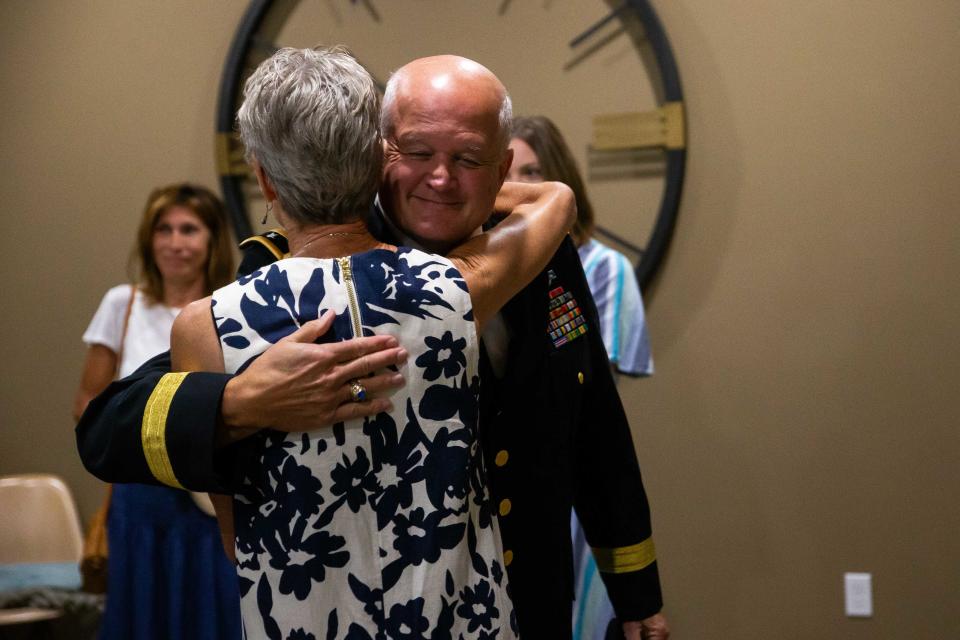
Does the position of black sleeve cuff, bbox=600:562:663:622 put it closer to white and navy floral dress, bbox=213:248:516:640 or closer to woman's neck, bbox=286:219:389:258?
white and navy floral dress, bbox=213:248:516:640

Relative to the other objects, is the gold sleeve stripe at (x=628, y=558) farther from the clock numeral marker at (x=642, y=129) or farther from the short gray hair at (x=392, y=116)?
the clock numeral marker at (x=642, y=129)

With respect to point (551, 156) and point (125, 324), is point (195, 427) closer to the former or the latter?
point (551, 156)

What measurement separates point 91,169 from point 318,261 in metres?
2.53

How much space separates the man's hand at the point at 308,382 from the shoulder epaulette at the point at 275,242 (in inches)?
6.2

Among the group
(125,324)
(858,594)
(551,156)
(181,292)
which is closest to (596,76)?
(551,156)

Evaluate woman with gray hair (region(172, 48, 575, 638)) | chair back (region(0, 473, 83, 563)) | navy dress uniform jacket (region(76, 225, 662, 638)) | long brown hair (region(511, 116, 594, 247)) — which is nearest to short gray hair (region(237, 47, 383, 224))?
woman with gray hair (region(172, 48, 575, 638))

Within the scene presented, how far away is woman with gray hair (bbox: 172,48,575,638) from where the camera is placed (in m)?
1.06

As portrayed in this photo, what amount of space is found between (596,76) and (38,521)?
2.10 metres

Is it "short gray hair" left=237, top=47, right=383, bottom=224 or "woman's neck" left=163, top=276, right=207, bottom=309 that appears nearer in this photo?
"short gray hair" left=237, top=47, right=383, bottom=224

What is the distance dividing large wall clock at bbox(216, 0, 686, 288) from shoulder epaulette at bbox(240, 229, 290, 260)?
1733mm

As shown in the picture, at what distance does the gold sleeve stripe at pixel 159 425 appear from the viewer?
1062 mm

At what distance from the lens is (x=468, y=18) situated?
295cm

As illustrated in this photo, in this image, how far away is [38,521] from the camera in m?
3.26

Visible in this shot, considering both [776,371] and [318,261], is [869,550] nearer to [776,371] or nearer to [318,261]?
[776,371]
